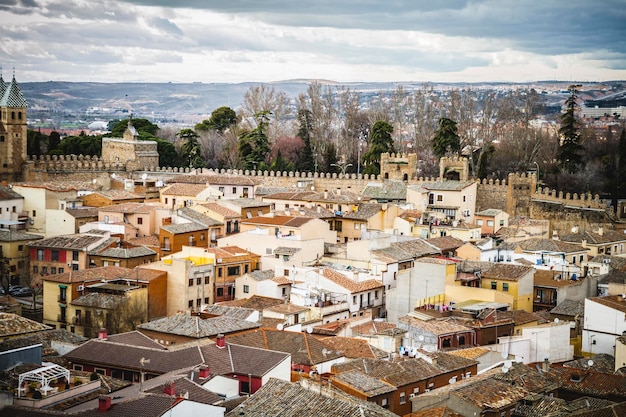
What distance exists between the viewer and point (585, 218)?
34281 mm

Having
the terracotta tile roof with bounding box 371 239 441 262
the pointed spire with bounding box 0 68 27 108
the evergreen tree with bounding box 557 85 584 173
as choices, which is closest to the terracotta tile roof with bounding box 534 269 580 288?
the terracotta tile roof with bounding box 371 239 441 262

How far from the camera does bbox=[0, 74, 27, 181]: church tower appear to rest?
38.9 metres

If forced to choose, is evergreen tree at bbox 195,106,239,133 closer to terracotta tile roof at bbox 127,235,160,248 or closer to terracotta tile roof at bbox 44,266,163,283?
terracotta tile roof at bbox 127,235,160,248

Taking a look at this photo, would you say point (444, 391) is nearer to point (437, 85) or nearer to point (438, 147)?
point (438, 147)

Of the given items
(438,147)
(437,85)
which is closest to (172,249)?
(438,147)

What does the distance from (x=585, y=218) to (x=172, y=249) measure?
13.0m

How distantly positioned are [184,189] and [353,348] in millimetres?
16106

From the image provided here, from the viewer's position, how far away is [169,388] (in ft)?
48.1

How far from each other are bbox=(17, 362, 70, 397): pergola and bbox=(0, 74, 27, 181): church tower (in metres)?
24.7

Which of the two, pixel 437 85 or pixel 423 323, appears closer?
pixel 423 323

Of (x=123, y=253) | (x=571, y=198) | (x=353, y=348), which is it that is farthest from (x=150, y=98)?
(x=353, y=348)

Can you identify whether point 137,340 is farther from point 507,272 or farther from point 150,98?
point 150,98

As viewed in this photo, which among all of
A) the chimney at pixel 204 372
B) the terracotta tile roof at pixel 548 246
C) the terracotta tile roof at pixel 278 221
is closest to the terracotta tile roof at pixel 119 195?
the terracotta tile roof at pixel 278 221

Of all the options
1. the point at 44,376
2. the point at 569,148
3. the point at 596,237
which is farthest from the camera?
the point at 569,148
